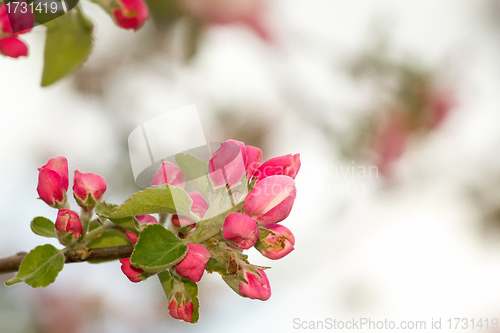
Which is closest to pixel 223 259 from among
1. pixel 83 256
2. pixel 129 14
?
pixel 83 256

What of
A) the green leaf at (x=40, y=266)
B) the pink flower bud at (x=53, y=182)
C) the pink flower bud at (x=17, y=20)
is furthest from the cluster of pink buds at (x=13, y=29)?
the green leaf at (x=40, y=266)

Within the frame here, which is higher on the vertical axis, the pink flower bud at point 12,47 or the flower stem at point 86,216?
the pink flower bud at point 12,47

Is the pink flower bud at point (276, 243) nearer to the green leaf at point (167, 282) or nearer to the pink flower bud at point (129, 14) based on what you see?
the green leaf at point (167, 282)

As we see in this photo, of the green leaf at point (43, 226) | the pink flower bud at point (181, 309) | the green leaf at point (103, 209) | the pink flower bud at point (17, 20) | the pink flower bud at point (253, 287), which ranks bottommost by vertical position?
the pink flower bud at point (181, 309)

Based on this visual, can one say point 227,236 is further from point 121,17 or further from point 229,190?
point 121,17

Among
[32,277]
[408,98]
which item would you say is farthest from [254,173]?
[408,98]

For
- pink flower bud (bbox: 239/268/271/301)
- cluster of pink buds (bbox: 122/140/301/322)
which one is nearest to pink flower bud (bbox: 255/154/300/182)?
cluster of pink buds (bbox: 122/140/301/322)
